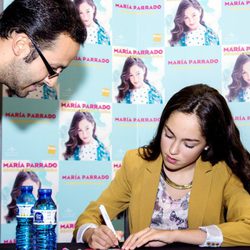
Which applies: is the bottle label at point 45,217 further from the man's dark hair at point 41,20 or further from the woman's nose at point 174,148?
the woman's nose at point 174,148

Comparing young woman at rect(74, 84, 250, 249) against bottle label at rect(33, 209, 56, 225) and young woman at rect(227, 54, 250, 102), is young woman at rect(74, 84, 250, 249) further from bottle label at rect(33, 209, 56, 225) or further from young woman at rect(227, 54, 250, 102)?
young woman at rect(227, 54, 250, 102)

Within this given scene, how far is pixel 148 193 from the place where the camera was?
240cm

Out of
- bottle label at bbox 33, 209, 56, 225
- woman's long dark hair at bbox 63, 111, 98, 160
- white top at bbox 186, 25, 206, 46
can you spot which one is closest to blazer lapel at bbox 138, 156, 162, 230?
bottle label at bbox 33, 209, 56, 225

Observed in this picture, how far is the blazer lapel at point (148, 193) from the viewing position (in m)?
2.38

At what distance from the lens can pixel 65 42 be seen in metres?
1.82

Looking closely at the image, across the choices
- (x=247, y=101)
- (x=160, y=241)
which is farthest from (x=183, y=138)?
(x=247, y=101)

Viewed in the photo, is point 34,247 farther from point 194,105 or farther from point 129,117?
point 129,117

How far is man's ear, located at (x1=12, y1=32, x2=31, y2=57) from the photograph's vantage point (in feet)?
5.84

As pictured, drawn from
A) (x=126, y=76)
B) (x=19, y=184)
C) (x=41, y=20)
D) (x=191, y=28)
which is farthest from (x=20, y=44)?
(x=191, y=28)

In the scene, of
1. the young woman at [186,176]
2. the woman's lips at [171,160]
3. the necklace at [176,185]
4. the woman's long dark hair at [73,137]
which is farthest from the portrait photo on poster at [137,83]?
the woman's lips at [171,160]

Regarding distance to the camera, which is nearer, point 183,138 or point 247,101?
point 183,138

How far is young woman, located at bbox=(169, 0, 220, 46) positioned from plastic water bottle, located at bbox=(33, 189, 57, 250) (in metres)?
2.12

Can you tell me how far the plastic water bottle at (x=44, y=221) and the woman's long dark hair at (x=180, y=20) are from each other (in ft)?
6.95

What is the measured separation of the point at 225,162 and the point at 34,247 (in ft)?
3.65
